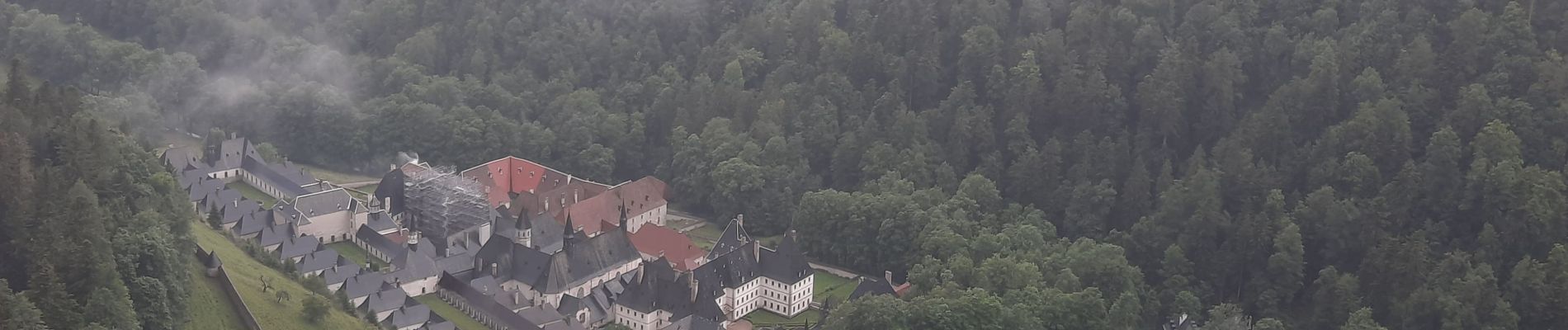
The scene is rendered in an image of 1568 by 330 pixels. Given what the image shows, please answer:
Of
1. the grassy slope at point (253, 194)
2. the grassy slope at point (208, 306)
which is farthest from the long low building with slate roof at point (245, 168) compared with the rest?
the grassy slope at point (208, 306)

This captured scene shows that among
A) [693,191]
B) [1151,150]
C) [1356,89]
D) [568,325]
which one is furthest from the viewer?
[693,191]

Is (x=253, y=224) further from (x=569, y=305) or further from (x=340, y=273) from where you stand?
(x=569, y=305)

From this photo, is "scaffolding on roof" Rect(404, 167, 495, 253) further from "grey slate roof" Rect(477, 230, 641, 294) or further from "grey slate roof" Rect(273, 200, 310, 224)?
"grey slate roof" Rect(477, 230, 641, 294)

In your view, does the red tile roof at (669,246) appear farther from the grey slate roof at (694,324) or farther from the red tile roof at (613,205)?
the grey slate roof at (694,324)

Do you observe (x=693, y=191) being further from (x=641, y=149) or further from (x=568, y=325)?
(x=568, y=325)

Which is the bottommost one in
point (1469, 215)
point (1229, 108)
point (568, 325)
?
point (568, 325)

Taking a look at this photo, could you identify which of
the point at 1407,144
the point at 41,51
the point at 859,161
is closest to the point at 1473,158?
the point at 1407,144

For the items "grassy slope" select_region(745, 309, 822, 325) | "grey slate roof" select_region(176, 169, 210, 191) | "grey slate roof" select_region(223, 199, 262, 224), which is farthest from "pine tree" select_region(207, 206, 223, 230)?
"grassy slope" select_region(745, 309, 822, 325)
